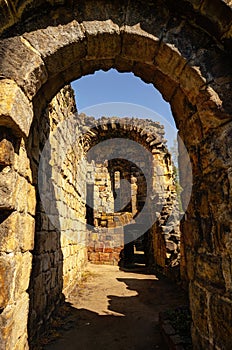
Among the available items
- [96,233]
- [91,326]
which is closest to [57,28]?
[91,326]

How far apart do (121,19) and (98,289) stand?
6184 millimetres

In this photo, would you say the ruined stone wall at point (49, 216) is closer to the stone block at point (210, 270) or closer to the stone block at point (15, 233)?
the stone block at point (15, 233)

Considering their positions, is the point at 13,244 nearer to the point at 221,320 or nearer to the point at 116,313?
the point at 221,320

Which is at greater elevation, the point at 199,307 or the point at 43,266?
the point at 43,266

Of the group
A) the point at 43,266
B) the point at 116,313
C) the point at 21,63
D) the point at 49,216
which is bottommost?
the point at 116,313

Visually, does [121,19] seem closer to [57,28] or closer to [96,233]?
[57,28]

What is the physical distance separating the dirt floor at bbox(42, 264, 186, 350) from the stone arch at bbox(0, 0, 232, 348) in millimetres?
1369

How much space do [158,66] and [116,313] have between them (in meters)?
4.38

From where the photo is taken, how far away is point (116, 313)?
4.68 metres

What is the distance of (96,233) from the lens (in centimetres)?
1083

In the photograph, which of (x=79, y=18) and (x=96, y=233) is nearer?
(x=79, y=18)

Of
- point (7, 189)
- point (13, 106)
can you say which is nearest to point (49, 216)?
point (7, 189)

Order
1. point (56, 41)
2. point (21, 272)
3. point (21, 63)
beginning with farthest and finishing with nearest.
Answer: point (21, 272) < point (56, 41) < point (21, 63)

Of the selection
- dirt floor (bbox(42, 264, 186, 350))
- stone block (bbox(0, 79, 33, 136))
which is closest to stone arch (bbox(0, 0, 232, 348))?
stone block (bbox(0, 79, 33, 136))
